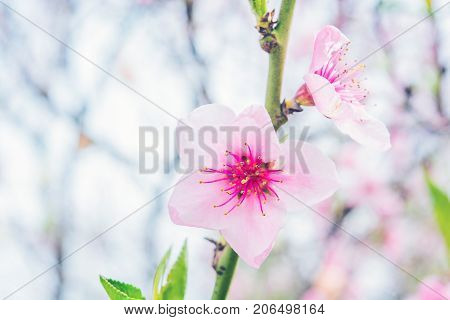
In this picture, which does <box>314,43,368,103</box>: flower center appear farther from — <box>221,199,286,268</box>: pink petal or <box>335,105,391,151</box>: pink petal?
<box>221,199,286,268</box>: pink petal

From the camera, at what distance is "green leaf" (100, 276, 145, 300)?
1.53 ft

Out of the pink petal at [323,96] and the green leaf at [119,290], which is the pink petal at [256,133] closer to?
the pink petal at [323,96]

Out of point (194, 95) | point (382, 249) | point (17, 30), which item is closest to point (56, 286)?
point (194, 95)

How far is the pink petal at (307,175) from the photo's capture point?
1.90 feet

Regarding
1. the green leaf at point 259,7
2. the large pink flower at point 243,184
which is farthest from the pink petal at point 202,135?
the green leaf at point 259,7

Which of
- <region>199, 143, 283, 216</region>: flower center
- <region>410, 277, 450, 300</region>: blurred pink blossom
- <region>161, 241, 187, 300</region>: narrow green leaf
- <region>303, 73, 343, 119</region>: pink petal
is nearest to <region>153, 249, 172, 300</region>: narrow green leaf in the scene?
<region>161, 241, 187, 300</region>: narrow green leaf

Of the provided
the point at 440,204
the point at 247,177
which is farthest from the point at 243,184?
the point at 440,204

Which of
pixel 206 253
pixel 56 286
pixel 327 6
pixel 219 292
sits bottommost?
pixel 219 292

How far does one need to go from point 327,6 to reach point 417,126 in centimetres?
76

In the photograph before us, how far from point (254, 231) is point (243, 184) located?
12 centimetres

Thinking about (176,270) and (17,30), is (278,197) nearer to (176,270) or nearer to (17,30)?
(176,270)

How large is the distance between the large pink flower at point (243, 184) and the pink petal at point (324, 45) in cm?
10

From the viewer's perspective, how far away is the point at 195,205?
60cm
